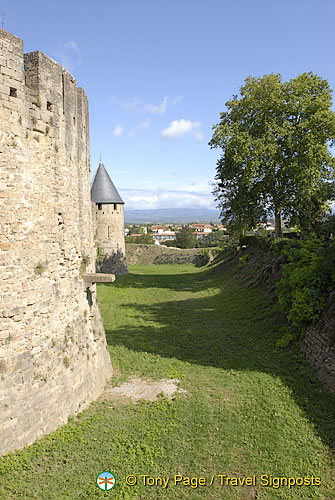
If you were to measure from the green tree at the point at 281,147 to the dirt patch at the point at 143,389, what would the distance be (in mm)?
13762

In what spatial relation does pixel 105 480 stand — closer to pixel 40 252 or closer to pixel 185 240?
pixel 40 252

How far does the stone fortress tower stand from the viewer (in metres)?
28.7

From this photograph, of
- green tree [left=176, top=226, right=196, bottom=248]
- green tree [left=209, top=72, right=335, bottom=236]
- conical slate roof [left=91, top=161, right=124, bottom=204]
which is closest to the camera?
green tree [left=209, top=72, right=335, bottom=236]

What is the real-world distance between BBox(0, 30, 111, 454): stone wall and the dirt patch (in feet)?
1.53

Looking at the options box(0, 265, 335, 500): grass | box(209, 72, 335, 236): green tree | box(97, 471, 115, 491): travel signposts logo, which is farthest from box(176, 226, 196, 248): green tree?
box(97, 471, 115, 491): travel signposts logo

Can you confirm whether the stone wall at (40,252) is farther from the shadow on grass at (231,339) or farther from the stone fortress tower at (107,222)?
the stone fortress tower at (107,222)

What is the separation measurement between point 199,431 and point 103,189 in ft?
80.6

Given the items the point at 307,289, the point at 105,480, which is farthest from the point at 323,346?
the point at 105,480

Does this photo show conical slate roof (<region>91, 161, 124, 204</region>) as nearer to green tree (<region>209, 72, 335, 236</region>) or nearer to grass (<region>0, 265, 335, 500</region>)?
green tree (<region>209, 72, 335, 236</region>)

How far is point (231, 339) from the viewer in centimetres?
1211

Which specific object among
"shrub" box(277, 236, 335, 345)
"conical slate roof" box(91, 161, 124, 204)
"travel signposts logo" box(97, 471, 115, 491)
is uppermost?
"conical slate roof" box(91, 161, 124, 204)

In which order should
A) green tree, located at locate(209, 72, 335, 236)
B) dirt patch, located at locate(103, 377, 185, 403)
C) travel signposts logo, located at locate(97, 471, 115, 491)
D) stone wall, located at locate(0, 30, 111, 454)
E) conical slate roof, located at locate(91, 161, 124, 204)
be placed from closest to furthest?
travel signposts logo, located at locate(97, 471, 115, 491)
stone wall, located at locate(0, 30, 111, 454)
dirt patch, located at locate(103, 377, 185, 403)
green tree, located at locate(209, 72, 335, 236)
conical slate roof, located at locate(91, 161, 124, 204)

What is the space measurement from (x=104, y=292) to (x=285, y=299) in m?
12.1

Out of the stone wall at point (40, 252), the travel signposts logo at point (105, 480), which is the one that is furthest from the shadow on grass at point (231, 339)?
the travel signposts logo at point (105, 480)
